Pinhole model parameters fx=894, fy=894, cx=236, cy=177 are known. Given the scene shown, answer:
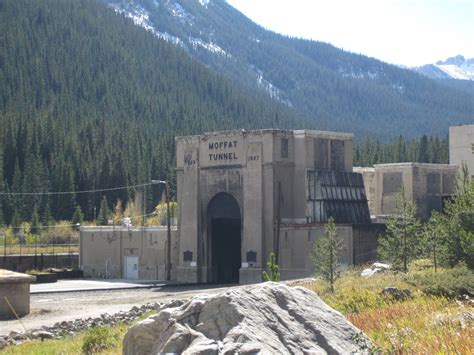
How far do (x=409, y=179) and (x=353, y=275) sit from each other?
73.8 feet

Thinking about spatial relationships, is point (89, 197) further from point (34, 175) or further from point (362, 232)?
point (362, 232)

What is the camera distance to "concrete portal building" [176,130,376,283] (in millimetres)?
51094

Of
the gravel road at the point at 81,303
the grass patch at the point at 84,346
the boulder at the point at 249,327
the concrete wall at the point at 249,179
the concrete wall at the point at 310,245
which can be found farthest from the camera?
the concrete wall at the point at 249,179

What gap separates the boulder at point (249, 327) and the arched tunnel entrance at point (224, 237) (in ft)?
139

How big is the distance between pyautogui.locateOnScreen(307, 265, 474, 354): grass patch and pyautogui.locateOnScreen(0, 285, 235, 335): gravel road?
1310 cm

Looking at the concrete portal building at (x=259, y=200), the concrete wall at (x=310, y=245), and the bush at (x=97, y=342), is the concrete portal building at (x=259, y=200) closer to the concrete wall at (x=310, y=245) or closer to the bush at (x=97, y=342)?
the concrete wall at (x=310, y=245)

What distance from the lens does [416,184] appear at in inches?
2317

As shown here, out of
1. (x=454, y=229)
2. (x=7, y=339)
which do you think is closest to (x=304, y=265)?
(x=454, y=229)

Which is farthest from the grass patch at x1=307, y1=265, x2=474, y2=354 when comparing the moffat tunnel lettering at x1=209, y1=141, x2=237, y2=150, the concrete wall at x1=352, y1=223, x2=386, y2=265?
the moffat tunnel lettering at x1=209, y1=141, x2=237, y2=150

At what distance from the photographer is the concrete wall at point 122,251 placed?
58188 mm

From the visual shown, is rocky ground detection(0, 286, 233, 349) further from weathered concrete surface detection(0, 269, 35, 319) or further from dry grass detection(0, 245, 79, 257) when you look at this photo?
dry grass detection(0, 245, 79, 257)

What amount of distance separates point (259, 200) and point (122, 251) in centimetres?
1253

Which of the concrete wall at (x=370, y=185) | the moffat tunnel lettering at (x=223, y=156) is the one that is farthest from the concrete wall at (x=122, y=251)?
the concrete wall at (x=370, y=185)

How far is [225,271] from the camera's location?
56406mm
